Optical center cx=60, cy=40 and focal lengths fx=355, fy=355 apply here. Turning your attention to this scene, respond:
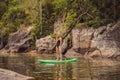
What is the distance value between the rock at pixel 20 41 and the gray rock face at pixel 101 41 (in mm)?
10910

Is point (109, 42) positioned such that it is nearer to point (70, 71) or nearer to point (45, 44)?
point (45, 44)

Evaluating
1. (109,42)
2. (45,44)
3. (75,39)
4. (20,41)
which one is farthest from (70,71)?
(20,41)

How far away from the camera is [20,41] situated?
52.2 m

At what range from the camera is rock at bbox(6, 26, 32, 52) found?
51.2 metres

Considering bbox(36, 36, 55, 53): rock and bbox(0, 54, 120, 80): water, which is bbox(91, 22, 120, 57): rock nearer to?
bbox(36, 36, 55, 53): rock

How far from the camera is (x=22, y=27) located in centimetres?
5778

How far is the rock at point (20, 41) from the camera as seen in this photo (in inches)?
2014

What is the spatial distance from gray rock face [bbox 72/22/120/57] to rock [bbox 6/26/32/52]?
10.9m

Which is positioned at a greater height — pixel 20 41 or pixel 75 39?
pixel 20 41

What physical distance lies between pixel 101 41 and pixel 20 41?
55.9 feet

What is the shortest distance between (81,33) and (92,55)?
15.7 ft

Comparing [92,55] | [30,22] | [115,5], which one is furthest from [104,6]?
[30,22]

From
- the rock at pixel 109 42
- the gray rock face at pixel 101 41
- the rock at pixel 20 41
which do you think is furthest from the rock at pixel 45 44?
the rock at pixel 109 42

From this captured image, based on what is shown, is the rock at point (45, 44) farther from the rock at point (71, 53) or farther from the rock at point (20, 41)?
the rock at point (20, 41)
